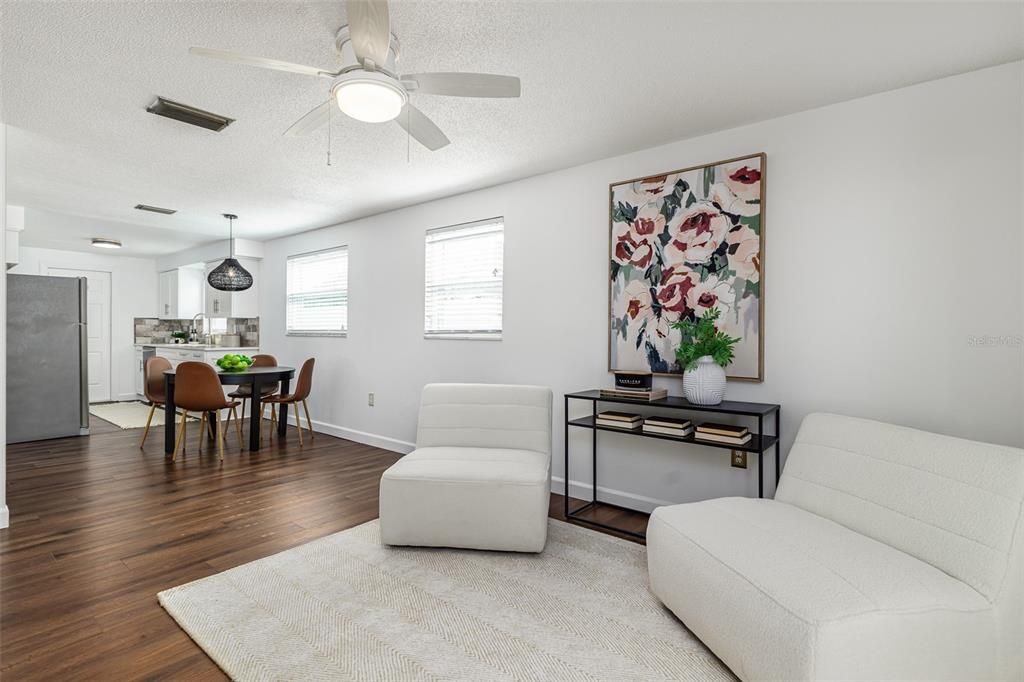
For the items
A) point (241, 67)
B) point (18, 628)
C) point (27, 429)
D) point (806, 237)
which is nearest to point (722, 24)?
point (806, 237)

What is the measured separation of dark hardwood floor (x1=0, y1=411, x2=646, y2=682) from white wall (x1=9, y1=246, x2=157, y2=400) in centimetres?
337

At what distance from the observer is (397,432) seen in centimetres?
489

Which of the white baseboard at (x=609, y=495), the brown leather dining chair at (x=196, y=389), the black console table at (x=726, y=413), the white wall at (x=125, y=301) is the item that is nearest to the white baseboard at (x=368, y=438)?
the brown leather dining chair at (x=196, y=389)

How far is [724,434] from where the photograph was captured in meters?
2.67

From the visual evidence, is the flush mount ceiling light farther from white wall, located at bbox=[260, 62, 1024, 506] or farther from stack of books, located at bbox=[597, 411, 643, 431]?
stack of books, located at bbox=[597, 411, 643, 431]

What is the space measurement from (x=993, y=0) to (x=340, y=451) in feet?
16.4

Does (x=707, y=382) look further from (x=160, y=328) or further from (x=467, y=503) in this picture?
(x=160, y=328)

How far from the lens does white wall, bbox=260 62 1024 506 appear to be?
7.42ft

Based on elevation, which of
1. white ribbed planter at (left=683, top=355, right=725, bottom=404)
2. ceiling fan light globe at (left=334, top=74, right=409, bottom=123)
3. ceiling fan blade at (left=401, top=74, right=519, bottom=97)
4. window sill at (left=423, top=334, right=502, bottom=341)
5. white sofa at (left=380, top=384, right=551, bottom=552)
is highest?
ceiling fan blade at (left=401, top=74, right=519, bottom=97)

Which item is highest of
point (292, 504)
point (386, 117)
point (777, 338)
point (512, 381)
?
point (386, 117)

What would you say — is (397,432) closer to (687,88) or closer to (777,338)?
(777,338)

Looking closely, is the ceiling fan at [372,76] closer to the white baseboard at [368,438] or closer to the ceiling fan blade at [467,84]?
the ceiling fan blade at [467,84]

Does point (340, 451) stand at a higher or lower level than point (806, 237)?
lower

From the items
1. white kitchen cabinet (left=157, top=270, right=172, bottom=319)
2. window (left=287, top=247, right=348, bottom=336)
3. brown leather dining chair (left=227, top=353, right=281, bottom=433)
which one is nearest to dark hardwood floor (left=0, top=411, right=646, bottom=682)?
brown leather dining chair (left=227, top=353, right=281, bottom=433)
